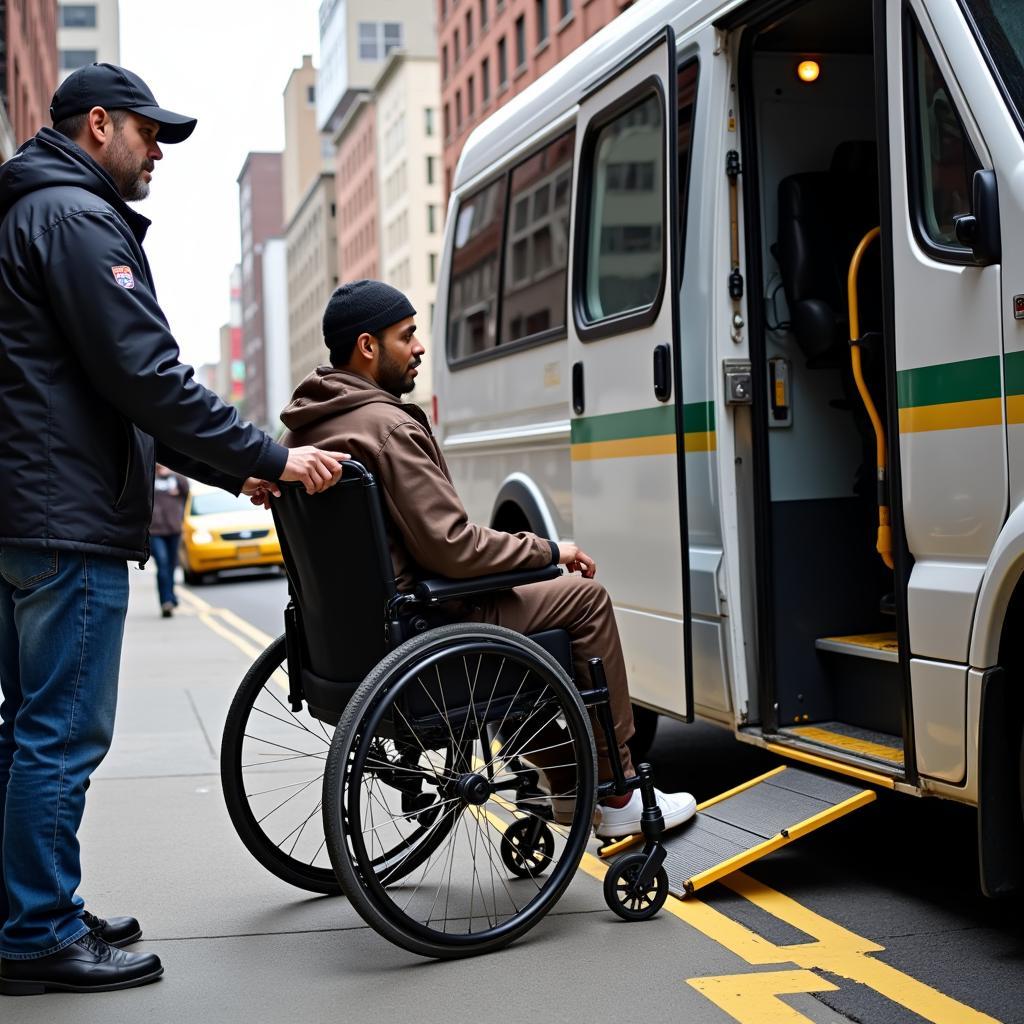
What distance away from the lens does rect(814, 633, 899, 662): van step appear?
5000 mm

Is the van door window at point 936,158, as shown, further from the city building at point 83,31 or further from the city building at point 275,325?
the city building at point 275,325

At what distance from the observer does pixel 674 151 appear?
504 cm

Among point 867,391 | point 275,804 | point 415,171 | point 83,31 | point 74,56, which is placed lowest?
point 275,804

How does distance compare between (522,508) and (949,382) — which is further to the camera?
(522,508)

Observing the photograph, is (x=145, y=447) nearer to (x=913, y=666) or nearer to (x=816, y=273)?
(x=913, y=666)

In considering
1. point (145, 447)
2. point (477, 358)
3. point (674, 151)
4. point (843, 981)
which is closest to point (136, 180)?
point (145, 447)

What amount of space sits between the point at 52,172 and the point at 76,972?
6.50 feet

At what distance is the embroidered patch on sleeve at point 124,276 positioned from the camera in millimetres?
3857

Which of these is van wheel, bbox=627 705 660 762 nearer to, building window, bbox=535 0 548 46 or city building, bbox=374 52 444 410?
building window, bbox=535 0 548 46

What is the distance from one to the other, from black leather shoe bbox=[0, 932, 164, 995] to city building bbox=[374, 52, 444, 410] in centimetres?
7415

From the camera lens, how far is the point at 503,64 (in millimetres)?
53531

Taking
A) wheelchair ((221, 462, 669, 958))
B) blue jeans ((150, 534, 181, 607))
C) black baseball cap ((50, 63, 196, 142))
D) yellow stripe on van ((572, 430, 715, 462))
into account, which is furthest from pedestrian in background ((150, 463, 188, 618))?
black baseball cap ((50, 63, 196, 142))

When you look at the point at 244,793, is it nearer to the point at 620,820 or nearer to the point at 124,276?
the point at 620,820

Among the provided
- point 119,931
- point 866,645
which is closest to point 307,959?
point 119,931
